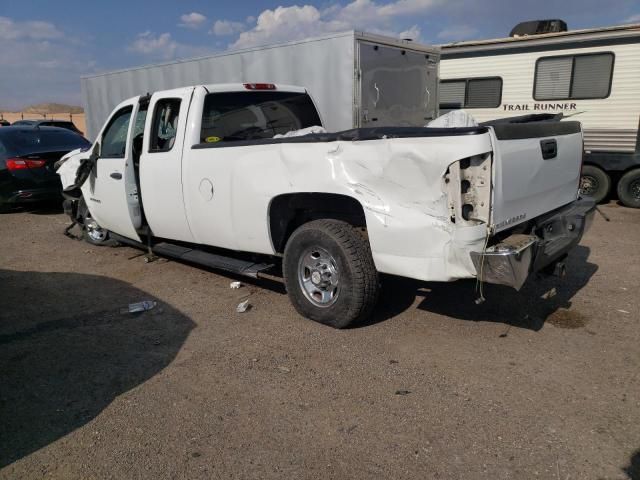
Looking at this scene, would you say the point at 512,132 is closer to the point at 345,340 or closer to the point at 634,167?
the point at 345,340

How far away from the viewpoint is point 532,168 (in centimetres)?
374

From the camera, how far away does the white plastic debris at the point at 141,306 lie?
4892 mm

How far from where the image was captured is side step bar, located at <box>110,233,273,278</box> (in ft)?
15.9

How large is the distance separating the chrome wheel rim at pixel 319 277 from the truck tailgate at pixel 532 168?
1376 mm

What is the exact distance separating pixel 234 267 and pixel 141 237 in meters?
1.96

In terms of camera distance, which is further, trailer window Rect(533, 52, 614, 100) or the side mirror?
trailer window Rect(533, 52, 614, 100)

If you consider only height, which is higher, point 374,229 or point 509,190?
point 509,190

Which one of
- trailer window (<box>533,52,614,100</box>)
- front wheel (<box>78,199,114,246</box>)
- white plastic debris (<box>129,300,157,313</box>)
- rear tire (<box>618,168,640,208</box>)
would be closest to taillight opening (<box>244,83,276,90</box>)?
white plastic debris (<box>129,300,157,313</box>)

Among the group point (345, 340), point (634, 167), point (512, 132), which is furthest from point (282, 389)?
point (634, 167)

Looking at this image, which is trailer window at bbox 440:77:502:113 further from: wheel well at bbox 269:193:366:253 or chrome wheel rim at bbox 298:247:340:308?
chrome wheel rim at bbox 298:247:340:308

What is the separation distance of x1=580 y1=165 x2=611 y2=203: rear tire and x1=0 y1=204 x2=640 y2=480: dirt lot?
4821 millimetres

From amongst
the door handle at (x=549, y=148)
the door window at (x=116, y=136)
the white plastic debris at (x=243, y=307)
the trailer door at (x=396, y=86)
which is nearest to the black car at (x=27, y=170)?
the door window at (x=116, y=136)

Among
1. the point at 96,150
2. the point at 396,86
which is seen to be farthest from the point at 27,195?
the point at 396,86

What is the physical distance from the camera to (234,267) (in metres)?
4.93
